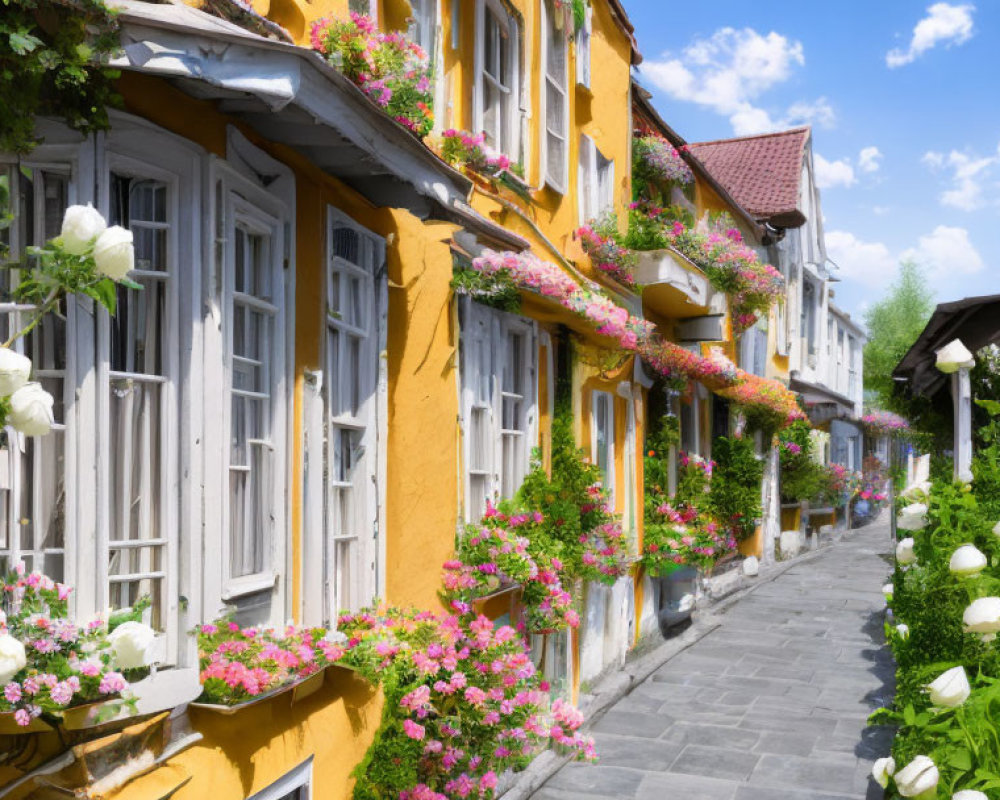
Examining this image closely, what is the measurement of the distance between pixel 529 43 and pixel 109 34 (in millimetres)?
6015

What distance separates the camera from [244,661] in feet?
13.9

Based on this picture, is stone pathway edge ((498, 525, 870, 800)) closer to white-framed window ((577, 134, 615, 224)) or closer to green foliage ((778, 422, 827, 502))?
green foliage ((778, 422, 827, 502))

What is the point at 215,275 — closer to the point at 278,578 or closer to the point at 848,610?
the point at 278,578

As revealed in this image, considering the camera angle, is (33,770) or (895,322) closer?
(33,770)

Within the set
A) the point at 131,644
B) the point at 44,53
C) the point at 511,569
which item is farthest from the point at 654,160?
the point at 131,644

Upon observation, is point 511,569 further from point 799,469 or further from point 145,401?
point 799,469

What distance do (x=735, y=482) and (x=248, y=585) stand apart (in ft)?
47.2

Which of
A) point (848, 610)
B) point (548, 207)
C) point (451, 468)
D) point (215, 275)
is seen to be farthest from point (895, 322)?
point (215, 275)

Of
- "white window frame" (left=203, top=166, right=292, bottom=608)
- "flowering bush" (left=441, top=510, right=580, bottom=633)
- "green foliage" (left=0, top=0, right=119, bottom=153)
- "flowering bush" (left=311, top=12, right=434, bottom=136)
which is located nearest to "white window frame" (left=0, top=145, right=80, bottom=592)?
"green foliage" (left=0, top=0, right=119, bottom=153)

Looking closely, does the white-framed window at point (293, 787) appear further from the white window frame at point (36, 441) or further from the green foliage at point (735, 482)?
the green foliage at point (735, 482)

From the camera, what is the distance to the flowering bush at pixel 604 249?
10.6m

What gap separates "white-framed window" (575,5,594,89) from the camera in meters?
10.2

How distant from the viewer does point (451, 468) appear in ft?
22.4

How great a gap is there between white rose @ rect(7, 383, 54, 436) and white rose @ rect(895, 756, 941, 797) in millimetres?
4041
